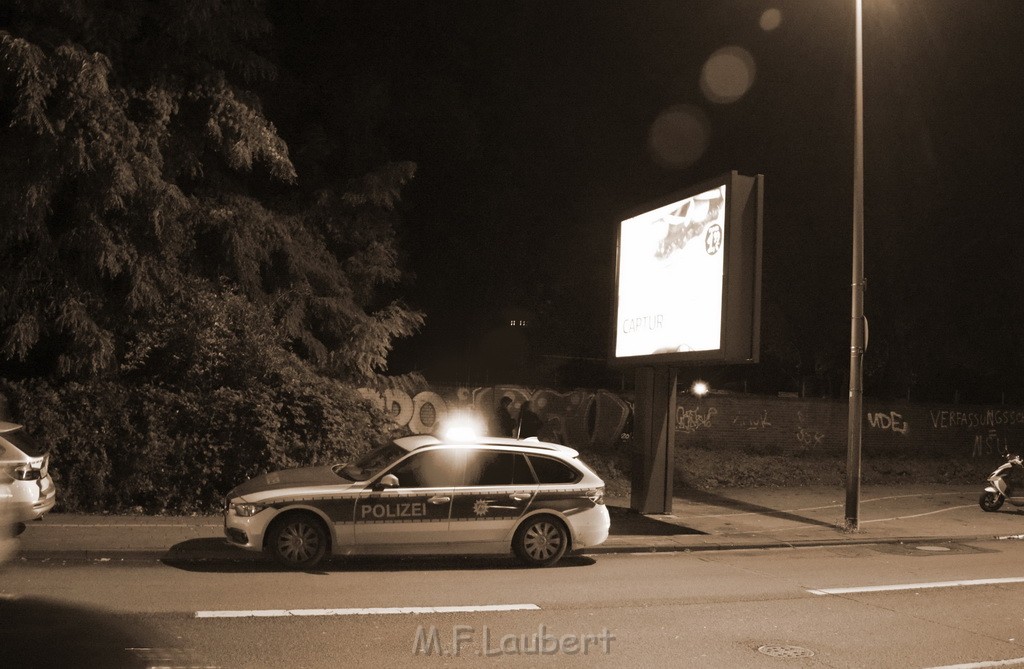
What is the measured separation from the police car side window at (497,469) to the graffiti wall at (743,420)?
270 inches

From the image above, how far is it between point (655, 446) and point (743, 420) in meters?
9.15

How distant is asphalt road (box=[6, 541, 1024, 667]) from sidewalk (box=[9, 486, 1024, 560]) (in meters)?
0.67

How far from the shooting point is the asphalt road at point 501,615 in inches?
273

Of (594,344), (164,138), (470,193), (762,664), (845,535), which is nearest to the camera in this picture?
(762,664)

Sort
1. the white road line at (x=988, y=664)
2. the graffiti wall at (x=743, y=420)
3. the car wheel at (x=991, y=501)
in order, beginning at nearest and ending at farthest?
the white road line at (x=988, y=664) < the car wheel at (x=991, y=501) < the graffiti wall at (x=743, y=420)

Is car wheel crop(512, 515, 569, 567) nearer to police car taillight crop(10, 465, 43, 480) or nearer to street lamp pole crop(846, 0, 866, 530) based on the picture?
police car taillight crop(10, 465, 43, 480)

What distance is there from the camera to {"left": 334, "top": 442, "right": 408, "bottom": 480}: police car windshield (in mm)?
10635

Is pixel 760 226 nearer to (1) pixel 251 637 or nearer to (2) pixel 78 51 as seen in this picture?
(1) pixel 251 637

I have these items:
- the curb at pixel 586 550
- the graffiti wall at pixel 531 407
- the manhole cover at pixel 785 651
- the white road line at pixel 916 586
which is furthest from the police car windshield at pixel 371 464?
the graffiti wall at pixel 531 407

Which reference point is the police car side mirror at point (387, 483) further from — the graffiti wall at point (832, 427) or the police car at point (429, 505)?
the graffiti wall at point (832, 427)

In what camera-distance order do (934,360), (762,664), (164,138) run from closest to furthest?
(762,664) < (164,138) < (934,360)

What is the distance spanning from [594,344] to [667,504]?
43.6ft

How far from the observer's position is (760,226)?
43.8 feet

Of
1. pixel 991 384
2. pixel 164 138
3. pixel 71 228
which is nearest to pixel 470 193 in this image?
pixel 164 138
